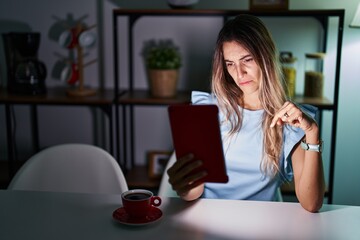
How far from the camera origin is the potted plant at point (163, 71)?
2516 mm

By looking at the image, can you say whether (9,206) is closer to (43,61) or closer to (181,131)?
(181,131)

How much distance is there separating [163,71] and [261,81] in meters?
1.07

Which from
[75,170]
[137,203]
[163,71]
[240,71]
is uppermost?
[240,71]

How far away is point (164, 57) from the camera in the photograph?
252cm


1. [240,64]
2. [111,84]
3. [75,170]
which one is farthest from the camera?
[111,84]

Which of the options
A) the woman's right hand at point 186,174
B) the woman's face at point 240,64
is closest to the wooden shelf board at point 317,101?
the woman's face at point 240,64

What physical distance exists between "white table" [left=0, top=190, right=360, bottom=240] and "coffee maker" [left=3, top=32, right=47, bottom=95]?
1323 mm

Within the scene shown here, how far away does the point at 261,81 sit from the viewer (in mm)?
1499

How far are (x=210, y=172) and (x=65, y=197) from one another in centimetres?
46

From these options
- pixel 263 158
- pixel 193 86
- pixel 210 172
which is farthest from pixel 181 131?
pixel 193 86

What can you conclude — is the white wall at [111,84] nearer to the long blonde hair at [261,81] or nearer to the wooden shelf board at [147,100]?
the wooden shelf board at [147,100]

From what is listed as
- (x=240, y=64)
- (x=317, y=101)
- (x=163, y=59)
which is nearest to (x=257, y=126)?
(x=240, y=64)

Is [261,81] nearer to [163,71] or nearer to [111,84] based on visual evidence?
[163,71]

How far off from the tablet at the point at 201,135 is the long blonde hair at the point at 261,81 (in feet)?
1.43
